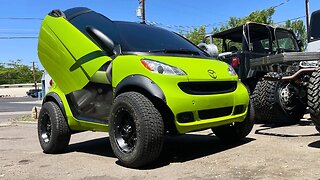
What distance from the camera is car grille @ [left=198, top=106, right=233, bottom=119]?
16.2ft

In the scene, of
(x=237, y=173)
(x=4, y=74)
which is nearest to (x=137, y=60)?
(x=237, y=173)

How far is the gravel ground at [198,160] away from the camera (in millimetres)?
4336

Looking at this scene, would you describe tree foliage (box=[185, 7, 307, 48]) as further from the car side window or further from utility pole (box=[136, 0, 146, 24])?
the car side window

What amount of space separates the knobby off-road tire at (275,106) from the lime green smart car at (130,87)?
1.83 meters

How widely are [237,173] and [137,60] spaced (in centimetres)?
179

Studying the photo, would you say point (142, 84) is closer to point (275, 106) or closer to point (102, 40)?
point (102, 40)

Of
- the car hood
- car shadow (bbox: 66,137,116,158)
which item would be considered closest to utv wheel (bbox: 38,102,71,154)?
car shadow (bbox: 66,137,116,158)

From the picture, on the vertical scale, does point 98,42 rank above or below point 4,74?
above

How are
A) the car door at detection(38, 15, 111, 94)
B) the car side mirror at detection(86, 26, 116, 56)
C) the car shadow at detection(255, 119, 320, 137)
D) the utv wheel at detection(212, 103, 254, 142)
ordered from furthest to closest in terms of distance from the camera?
the car shadow at detection(255, 119, 320, 137), the utv wheel at detection(212, 103, 254, 142), the car door at detection(38, 15, 111, 94), the car side mirror at detection(86, 26, 116, 56)

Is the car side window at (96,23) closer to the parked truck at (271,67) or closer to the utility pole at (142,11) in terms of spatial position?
the parked truck at (271,67)

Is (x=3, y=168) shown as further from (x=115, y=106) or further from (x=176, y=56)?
(x=176, y=56)

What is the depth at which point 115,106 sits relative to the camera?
16.4ft

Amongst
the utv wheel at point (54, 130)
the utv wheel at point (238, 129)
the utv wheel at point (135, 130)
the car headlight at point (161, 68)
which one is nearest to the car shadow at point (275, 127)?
the utv wheel at point (238, 129)

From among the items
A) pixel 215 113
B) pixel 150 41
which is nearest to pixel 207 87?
pixel 215 113
